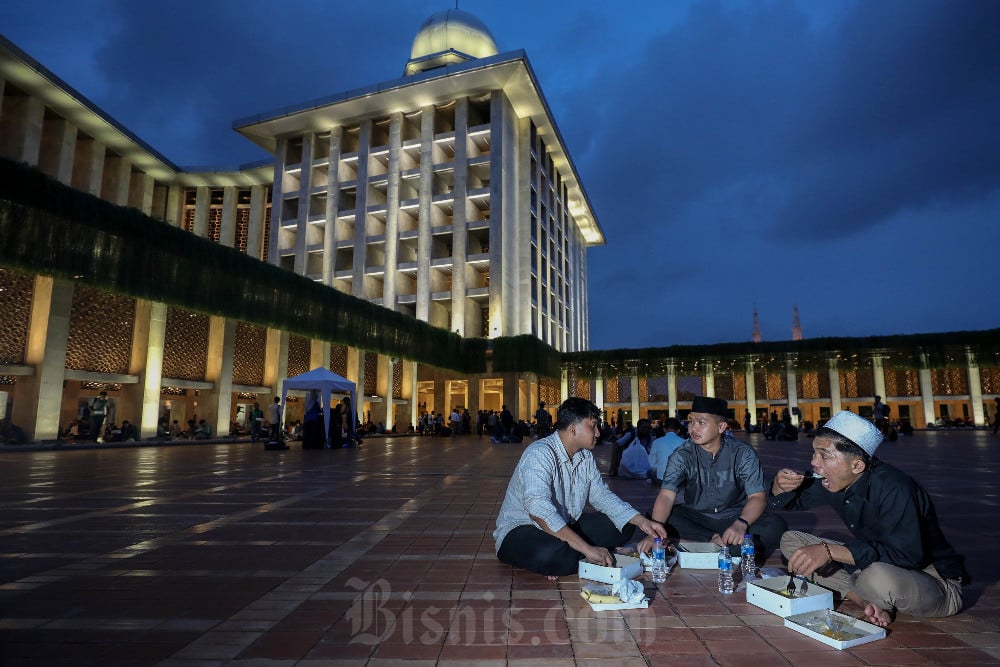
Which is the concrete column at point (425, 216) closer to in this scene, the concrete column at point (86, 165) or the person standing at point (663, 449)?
the concrete column at point (86, 165)

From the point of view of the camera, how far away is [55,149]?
99.3 ft

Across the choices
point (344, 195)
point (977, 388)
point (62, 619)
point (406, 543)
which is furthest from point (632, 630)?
point (977, 388)

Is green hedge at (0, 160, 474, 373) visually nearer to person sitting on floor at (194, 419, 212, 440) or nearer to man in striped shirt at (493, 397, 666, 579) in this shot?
person sitting on floor at (194, 419, 212, 440)

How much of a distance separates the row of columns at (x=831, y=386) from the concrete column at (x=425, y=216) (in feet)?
36.0

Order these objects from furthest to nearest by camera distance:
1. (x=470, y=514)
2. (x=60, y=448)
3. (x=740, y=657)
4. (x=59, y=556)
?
(x=60, y=448)
(x=470, y=514)
(x=59, y=556)
(x=740, y=657)

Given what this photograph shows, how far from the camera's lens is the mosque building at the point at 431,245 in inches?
1111

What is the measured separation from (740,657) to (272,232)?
4183 cm

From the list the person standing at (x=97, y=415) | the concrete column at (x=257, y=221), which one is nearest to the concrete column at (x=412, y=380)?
the concrete column at (x=257, y=221)

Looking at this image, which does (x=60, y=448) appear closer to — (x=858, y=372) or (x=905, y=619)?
(x=905, y=619)

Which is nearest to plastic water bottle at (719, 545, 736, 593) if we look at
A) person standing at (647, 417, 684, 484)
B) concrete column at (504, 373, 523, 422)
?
person standing at (647, 417, 684, 484)

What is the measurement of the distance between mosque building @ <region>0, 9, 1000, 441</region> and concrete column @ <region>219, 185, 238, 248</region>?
0.11 meters

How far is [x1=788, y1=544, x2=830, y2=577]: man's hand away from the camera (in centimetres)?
299

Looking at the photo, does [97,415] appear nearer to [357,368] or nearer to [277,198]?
[357,368]

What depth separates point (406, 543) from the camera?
4613mm
